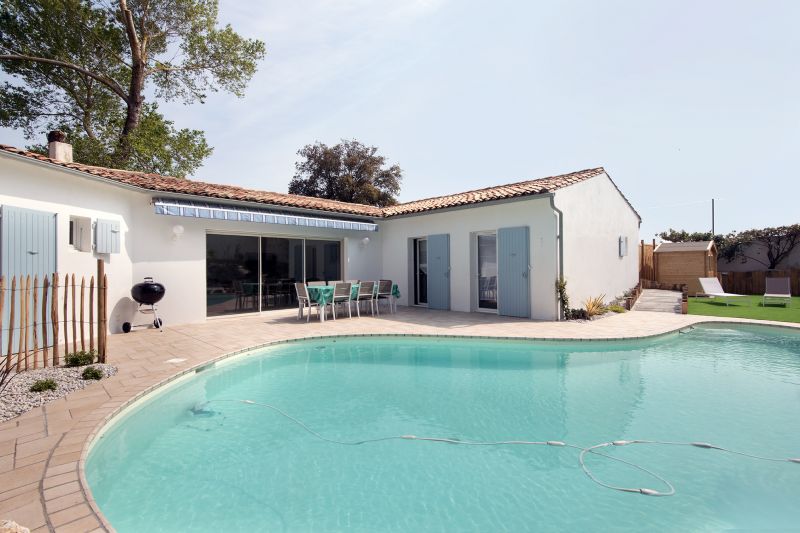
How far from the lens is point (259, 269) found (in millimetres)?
15680

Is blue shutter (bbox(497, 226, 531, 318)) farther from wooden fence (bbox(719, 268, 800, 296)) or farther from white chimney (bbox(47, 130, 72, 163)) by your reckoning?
wooden fence (bbox(719, 268, 800, 296))

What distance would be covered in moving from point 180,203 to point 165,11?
16425 mm

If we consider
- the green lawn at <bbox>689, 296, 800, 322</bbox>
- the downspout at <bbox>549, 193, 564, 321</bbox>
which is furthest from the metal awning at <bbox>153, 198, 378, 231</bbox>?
the green lawn at <bbox>689, 296, 800, 322</bbox>

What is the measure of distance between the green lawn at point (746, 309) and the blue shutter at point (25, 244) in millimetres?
21193

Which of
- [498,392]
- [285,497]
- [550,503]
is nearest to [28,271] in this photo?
[285,497]

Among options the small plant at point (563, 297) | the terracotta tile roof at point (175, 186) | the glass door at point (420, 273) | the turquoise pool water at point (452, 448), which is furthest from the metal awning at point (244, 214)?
the small plant at point (563, 297)

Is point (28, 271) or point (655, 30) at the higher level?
point (655, 30)

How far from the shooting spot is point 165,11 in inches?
862

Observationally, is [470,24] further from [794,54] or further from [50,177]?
[50,177]

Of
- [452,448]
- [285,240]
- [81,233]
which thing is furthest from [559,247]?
[81,233]

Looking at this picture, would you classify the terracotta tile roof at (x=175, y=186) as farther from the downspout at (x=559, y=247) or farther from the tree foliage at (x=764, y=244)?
the tree foliage at (x=764, y=244)

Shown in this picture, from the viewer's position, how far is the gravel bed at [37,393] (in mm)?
5574

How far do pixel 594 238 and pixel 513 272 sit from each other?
4596mm

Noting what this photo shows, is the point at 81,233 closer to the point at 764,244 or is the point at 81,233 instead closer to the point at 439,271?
the point at 439,271
